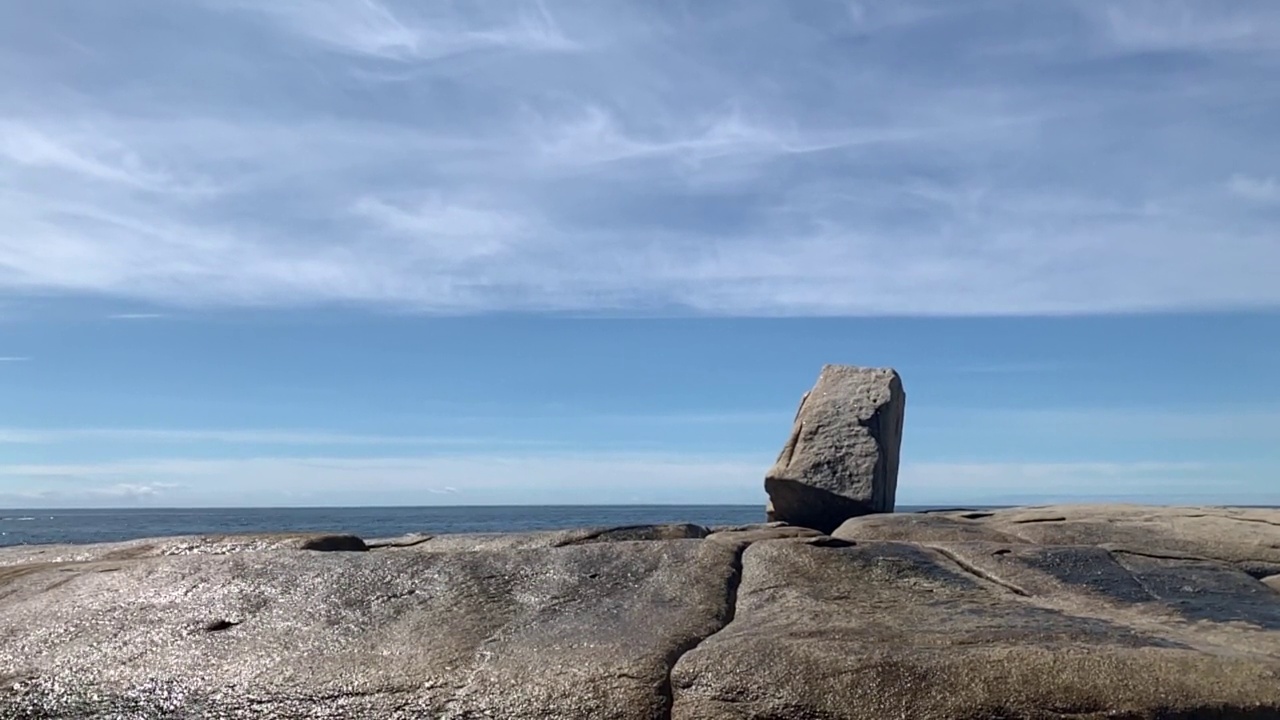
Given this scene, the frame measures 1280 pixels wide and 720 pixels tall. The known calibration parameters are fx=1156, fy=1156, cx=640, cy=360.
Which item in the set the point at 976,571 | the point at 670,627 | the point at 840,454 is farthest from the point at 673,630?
the point at 840,454

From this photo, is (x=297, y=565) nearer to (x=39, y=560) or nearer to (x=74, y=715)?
(x=74, y=715)

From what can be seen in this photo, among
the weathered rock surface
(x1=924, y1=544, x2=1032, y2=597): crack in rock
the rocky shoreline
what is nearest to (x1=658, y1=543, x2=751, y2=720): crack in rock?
the rocky shoreline

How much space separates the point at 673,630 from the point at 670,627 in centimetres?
8

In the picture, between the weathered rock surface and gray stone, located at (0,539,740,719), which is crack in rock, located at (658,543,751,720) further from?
the weathered rock surface

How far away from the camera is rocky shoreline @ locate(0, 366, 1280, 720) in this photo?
25.0ft

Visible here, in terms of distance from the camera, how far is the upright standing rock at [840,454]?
54.4ft

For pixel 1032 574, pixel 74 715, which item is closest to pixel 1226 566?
pixel 1032 574

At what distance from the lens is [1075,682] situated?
24.7ft

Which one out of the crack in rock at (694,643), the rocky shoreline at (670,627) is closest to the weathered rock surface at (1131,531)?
the rocky shoreline at (670,627)

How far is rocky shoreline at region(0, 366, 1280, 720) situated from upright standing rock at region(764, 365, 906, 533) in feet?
12.1

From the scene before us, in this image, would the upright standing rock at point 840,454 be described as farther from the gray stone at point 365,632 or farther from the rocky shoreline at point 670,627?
the gray stone at point 365,632

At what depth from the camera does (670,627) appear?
875cm

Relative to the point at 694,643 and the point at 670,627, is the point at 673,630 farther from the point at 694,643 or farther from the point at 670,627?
the point at 694,643

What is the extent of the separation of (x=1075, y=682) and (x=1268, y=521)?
Answer: 23.3 feet
